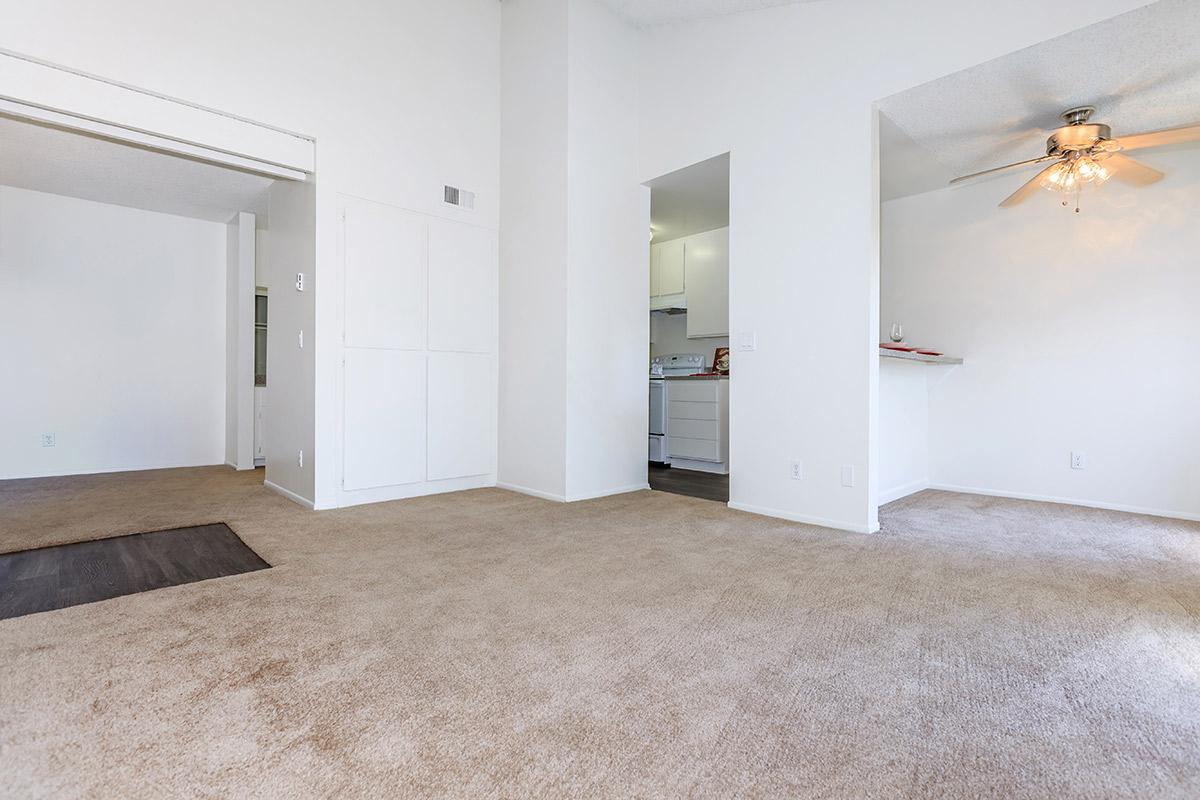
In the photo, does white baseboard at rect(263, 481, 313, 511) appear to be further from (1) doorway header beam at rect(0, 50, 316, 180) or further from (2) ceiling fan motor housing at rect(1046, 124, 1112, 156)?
(2) ceiling fan motor housing at rect(1046, 124, 1112, 156)

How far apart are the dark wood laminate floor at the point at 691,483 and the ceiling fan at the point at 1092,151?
2.81 metres

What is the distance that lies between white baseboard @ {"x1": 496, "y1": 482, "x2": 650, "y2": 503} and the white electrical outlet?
164cm

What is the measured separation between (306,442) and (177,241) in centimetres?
354

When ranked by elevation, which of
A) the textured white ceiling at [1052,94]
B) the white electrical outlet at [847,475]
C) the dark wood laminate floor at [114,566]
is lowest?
the dark wood laminate floor at [114,566]

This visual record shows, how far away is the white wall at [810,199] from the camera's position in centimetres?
306

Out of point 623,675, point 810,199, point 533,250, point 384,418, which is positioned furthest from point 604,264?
point 623,675

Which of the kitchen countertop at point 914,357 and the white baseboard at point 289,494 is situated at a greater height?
the kitchen countertop at point 914,357

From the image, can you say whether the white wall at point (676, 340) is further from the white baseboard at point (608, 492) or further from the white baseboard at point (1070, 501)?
the white baseboard at point (1070, 501)

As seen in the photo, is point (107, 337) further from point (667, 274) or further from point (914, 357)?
point (914, 357)

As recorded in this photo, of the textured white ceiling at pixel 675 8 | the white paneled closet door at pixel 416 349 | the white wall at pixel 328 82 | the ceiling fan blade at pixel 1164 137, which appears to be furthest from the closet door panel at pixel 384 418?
the ceiling fan blade at pixel 1164 137

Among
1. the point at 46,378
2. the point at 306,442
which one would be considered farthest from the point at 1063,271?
the point at 46,378

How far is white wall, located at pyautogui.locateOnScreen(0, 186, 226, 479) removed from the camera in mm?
4906

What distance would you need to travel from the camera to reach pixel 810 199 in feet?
11.1

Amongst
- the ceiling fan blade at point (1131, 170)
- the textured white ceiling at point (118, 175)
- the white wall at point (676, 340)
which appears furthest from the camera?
the white wall at point (676, 340)
